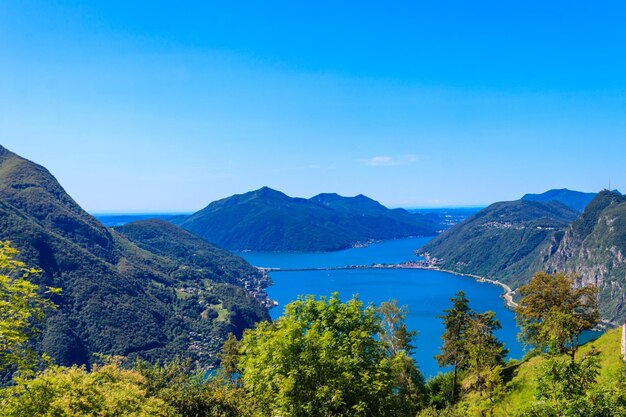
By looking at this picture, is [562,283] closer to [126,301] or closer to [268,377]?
[268,377]

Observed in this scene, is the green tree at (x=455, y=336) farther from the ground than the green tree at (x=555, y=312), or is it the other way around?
the green tree at (x=555, y=312)

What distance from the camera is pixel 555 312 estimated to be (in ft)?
108

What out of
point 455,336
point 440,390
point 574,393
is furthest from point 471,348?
point 574,393

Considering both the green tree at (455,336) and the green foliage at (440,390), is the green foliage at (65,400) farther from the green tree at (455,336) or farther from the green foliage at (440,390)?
the green tree at (455,336)

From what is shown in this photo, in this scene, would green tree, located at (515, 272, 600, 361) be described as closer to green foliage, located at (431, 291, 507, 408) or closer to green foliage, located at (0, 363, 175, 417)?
green foliage, located at (431, 291, 507, 408)

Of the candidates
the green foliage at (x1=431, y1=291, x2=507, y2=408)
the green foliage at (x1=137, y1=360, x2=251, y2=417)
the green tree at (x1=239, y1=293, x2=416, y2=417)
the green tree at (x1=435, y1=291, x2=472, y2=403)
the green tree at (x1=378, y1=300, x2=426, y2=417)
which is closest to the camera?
the green tree at (x1=239, y1=293, x2=416, y2=417)

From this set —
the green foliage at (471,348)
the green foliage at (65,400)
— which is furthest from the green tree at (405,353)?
the green foliage at (65,400)

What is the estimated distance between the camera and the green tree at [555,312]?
32.4m

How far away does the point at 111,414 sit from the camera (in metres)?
16.5

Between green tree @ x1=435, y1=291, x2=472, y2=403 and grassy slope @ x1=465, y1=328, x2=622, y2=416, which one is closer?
grassy slope @ x1=465, y1=328, x2=622, y2=416

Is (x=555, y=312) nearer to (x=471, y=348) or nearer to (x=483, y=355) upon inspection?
(x=483, y=355)

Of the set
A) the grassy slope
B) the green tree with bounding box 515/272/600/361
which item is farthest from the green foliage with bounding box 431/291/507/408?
the green tree with bounding box 515/272/600/361

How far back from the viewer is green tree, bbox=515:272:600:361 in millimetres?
32375

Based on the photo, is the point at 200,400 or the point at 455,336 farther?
the point at 455,336
